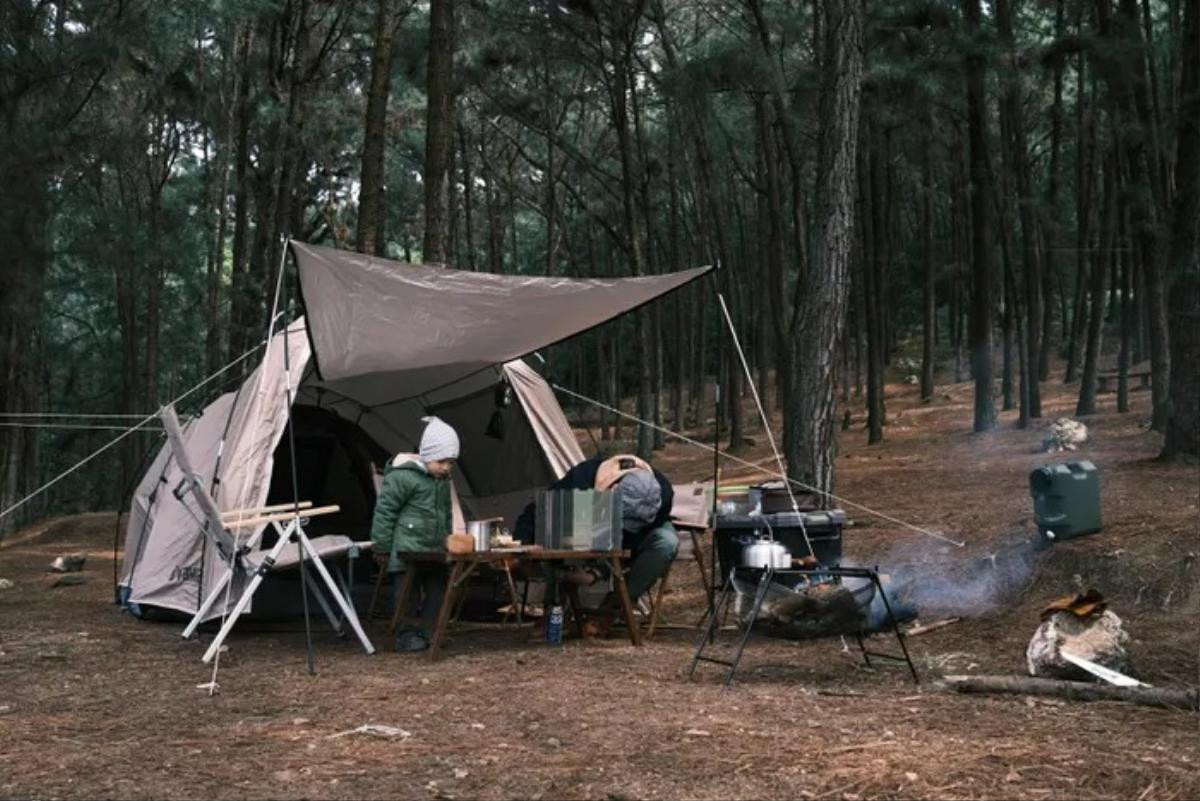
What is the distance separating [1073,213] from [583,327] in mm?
25660

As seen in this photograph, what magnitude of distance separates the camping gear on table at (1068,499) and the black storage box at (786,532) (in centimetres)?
127

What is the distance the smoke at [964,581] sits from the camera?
259 inches

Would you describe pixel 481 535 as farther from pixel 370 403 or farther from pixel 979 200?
pixel 979 200

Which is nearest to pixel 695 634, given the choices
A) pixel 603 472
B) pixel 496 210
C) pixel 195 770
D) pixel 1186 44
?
pixel 603 472

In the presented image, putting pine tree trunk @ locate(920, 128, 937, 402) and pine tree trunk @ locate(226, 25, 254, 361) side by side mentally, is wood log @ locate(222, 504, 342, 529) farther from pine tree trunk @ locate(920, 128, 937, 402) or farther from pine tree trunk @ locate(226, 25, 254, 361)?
pine tree trunk @ locate(920, 128, 937, 402)

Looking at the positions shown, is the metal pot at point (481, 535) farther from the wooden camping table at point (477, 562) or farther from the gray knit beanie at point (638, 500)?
the gray knit beanie at point (638, 500)

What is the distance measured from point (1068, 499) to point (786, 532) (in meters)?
1.72

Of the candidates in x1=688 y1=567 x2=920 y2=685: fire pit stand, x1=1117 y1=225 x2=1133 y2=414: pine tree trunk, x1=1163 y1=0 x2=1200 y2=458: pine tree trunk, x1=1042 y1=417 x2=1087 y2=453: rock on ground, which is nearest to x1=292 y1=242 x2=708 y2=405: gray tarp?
x1=688 y1=567 x2=920 y2=685: fire pit stand

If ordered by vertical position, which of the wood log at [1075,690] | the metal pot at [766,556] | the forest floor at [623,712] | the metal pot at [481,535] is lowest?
the forest floor at [623,712]

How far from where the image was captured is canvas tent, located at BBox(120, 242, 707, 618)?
6.41 metres

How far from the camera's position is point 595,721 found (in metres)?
4.18

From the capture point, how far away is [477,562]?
228 inches

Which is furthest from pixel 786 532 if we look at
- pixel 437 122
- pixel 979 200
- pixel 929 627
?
pixel 979 200

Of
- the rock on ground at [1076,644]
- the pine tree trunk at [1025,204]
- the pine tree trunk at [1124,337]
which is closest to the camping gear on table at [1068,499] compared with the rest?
the rock on ground at [1076,644]
